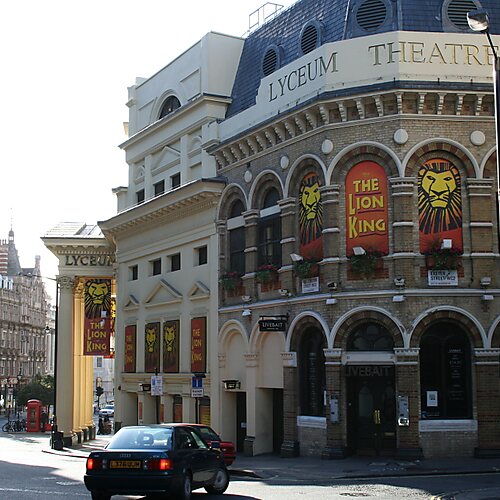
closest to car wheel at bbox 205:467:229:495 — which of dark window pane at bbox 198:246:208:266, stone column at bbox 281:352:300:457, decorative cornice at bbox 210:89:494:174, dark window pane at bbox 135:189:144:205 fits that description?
stone column at bbox 281:352:300:457

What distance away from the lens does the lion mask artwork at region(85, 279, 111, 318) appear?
4409cm

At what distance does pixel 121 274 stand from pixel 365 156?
18909 millimetres

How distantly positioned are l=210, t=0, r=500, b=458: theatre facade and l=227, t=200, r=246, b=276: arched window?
3.93 meters

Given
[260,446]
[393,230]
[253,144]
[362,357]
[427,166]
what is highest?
[253,144]

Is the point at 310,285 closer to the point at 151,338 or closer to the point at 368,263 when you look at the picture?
the point at 368,263

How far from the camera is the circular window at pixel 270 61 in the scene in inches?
1314

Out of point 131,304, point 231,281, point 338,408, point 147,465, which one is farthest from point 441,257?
point 131,304

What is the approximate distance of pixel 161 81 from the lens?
41.0 metres

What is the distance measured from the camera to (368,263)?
27.0 metres

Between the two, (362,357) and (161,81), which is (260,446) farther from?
(161,81)

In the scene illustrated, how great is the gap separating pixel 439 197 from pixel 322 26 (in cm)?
757

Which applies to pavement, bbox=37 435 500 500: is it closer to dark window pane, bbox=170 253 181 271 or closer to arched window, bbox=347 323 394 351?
arched window, bbox=347 323 394 351

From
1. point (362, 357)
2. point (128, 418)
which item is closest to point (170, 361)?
point (128, 418)

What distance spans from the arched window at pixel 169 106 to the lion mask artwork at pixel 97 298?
369 inches
